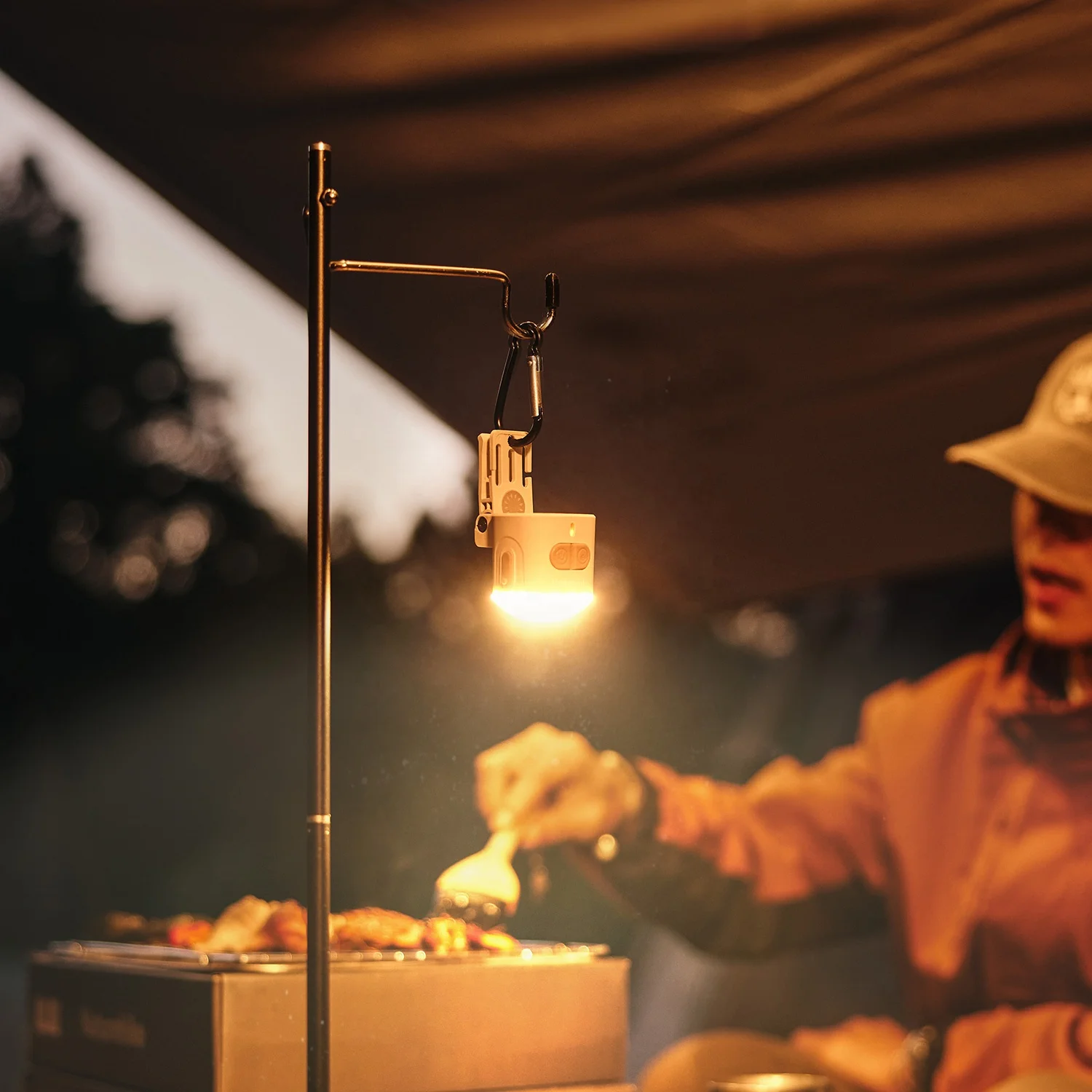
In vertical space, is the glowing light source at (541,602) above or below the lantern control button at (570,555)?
below

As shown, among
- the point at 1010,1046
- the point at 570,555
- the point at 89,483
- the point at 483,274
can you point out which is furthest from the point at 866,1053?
the point at 89,483

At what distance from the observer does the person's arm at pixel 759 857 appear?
2.37 meters

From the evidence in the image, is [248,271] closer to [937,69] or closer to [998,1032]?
[937,69]

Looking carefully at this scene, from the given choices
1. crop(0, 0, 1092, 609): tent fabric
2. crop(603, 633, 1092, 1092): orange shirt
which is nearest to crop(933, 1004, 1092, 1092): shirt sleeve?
crop(603, 633, 1092, 1092): orange shirt

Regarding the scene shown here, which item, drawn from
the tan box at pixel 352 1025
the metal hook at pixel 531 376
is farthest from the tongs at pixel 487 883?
the metal hook at pixel 531 376

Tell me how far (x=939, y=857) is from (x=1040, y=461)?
2.31 feet

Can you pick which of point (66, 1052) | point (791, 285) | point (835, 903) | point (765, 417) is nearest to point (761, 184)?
point (791, 285)

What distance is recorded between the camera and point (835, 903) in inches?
93.4

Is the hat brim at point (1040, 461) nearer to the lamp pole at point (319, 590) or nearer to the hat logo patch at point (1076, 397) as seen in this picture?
the hat logo patch at point (1076, 397)

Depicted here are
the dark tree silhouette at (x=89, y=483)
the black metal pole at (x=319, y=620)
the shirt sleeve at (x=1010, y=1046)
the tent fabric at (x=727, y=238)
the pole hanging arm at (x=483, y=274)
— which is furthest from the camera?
the dark tree silhouette at (x=89, y=483)

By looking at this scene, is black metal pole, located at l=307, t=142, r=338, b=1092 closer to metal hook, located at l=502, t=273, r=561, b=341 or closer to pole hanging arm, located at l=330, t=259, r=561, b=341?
pole hanging arm, located at l=330, t=259, r=561, b=341

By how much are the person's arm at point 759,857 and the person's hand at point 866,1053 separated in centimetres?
15

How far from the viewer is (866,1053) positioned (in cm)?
230

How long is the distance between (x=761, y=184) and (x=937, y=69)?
333 millimetres
